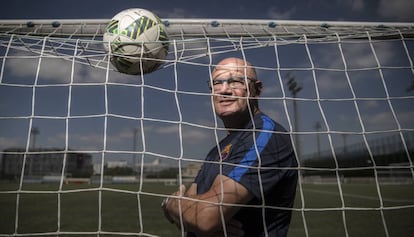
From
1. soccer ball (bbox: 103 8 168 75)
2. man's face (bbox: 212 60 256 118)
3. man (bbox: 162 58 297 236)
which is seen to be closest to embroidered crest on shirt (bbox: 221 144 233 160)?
man (bbox: 162 58 297 236)

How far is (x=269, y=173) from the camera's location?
1631 mm

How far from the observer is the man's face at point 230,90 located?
6.57ft

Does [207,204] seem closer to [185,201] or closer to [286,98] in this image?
[185,201]

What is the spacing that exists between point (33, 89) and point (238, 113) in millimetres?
1477

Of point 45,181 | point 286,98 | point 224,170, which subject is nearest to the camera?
point 224,170

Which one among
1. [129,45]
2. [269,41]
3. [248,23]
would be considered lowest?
[129,45]

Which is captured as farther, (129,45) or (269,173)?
(129,45)

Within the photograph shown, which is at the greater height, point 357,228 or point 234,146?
point 234,146

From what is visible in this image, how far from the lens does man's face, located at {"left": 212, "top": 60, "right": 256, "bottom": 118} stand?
78.8 inches

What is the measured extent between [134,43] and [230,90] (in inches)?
32.1

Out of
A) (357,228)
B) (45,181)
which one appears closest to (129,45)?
(357,228)

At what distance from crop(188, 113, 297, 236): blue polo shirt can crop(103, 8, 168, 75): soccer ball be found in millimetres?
967

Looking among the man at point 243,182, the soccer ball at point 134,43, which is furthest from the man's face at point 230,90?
the soccer ball at point 134,43

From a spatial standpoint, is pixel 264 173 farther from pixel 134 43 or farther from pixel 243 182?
pixel 134 43
